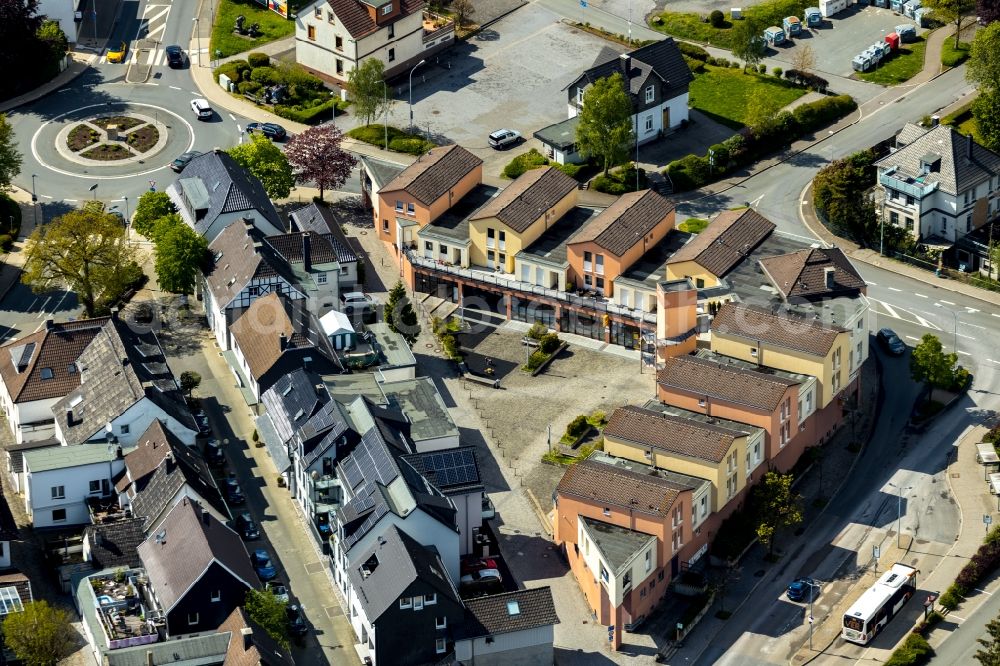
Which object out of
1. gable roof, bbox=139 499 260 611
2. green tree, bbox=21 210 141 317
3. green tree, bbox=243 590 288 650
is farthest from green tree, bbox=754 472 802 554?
green tree, bbox=21 210 141 317

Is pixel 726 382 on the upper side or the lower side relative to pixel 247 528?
upper

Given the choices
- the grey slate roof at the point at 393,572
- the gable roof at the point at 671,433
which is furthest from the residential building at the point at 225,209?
the grey slate roof at the point at 393,572

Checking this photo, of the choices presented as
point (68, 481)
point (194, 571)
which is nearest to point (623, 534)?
point (194, 571)

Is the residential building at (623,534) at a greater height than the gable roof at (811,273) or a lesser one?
lesser

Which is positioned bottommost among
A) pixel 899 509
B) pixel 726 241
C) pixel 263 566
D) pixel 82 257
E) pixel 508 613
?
pixel 899 509

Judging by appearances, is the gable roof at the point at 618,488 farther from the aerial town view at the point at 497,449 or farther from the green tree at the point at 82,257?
the green tree at the point at 82,257

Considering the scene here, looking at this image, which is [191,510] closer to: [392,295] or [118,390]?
[118,390]

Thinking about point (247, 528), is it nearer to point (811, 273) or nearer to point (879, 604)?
point (879, 604)
